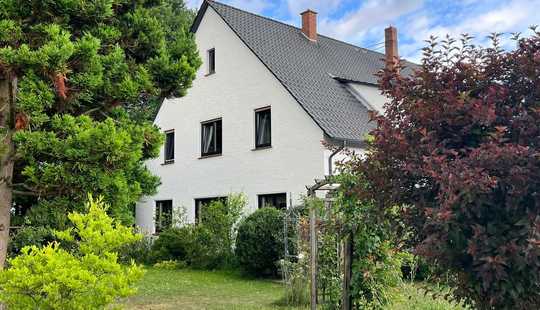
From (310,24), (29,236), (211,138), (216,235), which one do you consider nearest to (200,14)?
(310,24)

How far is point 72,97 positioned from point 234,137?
31.7ft

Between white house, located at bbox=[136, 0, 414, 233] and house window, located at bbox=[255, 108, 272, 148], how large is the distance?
0.03m

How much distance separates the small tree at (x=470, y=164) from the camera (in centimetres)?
324

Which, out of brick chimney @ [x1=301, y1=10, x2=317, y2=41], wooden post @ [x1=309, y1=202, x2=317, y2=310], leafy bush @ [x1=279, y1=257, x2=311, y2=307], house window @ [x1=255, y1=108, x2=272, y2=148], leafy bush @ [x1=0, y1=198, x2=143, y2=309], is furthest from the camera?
brick chimney @ [x1=301, y1=10, x2=317, y2=41]

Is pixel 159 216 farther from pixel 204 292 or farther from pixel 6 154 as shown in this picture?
pixel 6 154

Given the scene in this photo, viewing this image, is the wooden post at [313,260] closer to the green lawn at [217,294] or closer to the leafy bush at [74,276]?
the green lawn at [217,294]

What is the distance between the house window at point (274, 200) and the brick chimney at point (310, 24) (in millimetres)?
6692

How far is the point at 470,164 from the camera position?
132 inches

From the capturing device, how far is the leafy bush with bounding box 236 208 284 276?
12.0 m

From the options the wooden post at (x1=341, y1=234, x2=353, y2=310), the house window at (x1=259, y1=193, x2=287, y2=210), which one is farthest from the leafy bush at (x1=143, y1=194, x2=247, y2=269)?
the wooden post at (x1=341, y1=234, x2=353, y2=310)

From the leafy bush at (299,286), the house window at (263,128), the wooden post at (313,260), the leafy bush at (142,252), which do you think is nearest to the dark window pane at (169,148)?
the leafy bush at (142,252)

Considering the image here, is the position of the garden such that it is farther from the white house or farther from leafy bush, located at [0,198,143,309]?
the white house

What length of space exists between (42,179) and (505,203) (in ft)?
16.4

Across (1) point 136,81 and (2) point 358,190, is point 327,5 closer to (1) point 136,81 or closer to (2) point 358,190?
(1) point 136,81
